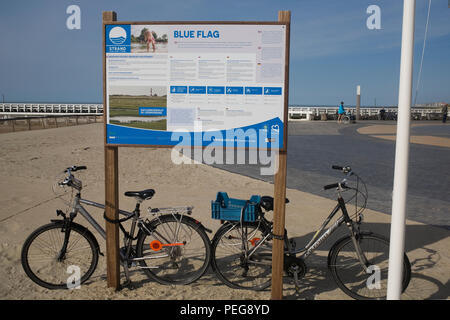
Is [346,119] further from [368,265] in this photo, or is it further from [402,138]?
[402,138]

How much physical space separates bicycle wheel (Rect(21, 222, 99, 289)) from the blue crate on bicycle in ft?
4.23

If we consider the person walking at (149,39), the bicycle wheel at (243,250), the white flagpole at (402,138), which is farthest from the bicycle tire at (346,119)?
the white flagpole at (402,138)

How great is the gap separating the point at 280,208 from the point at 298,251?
0.60 meters

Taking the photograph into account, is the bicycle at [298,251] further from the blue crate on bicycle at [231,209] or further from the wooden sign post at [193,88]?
the wooden sign post at [193,88]

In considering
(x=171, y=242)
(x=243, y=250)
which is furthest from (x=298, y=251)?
(x=171, y=242)

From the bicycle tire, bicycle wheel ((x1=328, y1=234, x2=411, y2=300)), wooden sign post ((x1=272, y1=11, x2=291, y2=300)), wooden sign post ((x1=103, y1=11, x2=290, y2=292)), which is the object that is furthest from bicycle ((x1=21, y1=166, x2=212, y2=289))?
the bicycle tire

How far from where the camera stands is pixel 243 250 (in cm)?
413

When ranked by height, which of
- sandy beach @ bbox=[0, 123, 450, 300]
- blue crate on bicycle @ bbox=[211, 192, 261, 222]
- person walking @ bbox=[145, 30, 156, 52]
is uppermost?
person walking @ bbox=[145, 30, 156, 52]

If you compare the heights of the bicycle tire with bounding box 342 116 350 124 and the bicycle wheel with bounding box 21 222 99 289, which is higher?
the bicycle tire with bounding box 342 116 350 124

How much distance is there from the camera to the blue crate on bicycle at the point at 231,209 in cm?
399

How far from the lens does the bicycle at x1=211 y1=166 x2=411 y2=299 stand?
12.9 feet

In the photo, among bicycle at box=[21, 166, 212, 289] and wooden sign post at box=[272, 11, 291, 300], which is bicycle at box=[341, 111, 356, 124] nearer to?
wooden sign post at box=[272, 11, 291, 300]

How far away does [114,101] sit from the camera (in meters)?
4.04
